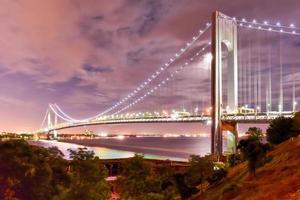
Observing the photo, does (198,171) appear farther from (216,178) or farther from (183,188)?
(216,178)

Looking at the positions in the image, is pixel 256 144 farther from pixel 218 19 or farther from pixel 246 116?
pixel 218 19

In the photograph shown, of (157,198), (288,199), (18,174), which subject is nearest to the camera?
(288,199)

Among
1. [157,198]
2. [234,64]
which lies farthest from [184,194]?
[234,64]

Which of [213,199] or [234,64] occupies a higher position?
[234,64]

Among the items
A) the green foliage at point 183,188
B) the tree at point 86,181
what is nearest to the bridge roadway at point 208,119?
the green foliage at point 183,188

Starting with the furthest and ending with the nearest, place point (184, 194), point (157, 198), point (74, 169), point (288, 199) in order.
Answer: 1. point (184, 194)
2. point (74, 169)
3. point (157, 198)
4. point (288, 199)

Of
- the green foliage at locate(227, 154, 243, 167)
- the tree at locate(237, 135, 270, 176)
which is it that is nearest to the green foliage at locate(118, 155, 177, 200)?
the tree at locate(237, 135, 270, 176)

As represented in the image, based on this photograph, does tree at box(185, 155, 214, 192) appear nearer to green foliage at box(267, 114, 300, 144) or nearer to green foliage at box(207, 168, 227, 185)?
green foliage at box(207, 168, 227, 185)
